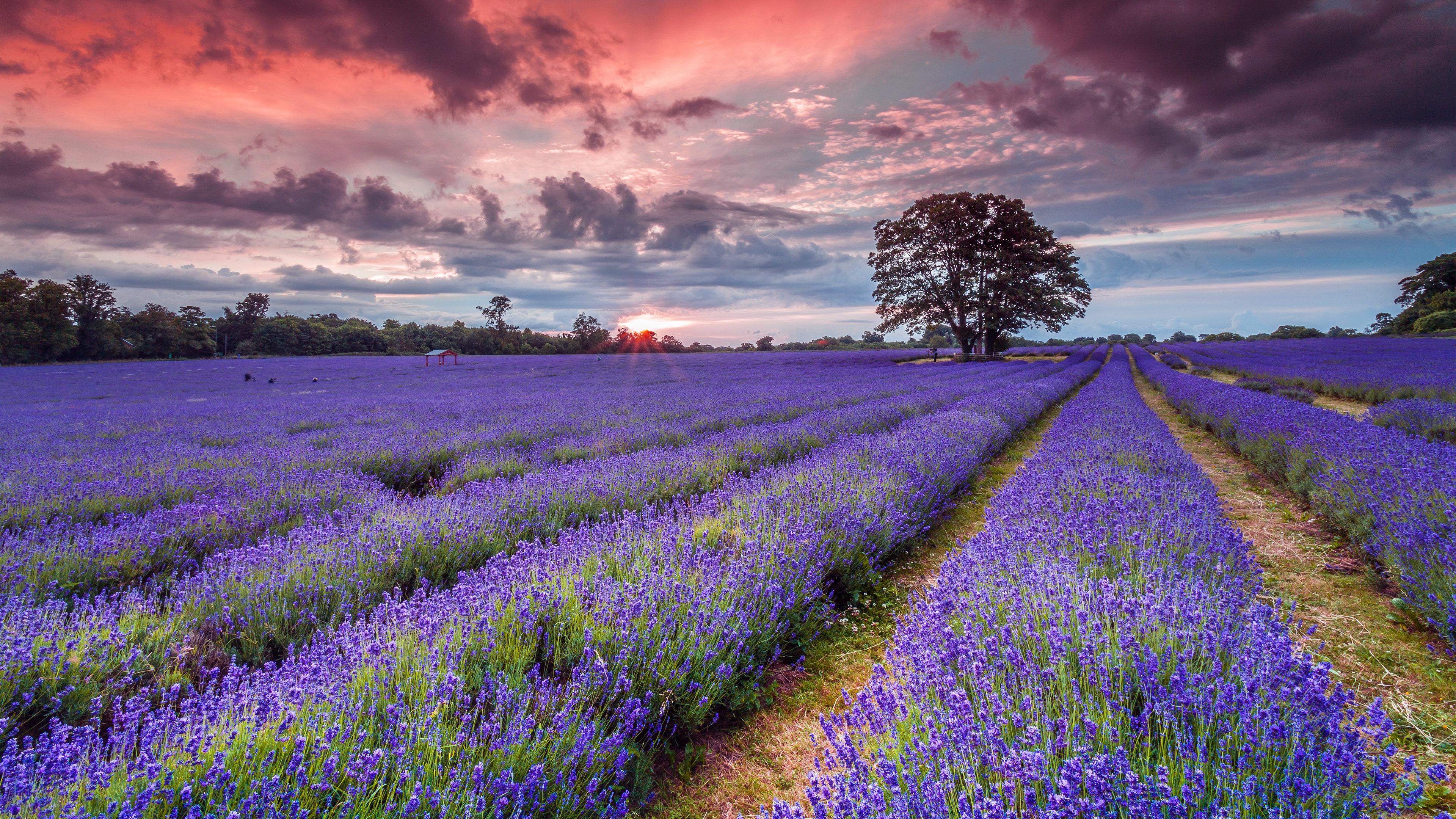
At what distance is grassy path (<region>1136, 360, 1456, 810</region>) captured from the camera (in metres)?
2.02

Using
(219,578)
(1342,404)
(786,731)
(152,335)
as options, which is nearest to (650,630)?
(786,731)

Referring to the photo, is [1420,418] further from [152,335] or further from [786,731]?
[152,335]

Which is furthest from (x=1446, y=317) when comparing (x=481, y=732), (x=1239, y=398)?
(x=481, y=732)

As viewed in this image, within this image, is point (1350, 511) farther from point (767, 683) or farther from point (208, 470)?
point (208, 470)

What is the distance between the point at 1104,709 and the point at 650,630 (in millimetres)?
1465

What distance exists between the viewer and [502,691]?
153cm

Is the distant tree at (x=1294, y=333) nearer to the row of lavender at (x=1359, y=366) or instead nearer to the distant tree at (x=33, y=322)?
the row of lavender at (x=1359, y=366)

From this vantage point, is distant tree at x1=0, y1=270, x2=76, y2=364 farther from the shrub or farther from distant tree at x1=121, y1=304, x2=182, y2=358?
the shrub

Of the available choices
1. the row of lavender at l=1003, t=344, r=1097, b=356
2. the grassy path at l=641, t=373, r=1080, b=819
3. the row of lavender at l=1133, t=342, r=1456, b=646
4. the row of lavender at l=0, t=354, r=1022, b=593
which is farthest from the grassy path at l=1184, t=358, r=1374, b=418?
the row of lavender at l=1003, t=344, r=1097, b=356

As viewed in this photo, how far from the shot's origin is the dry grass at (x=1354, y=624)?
2.05 meters

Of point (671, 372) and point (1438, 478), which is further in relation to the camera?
point (671, 372)

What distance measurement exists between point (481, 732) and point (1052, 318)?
115ft

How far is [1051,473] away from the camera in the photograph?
3996mm

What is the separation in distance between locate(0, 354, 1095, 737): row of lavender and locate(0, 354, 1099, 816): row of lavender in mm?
133
